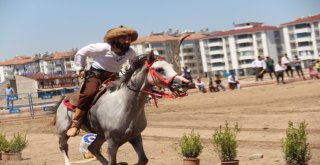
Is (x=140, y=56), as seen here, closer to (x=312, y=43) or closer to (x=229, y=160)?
(x=229, y=160)

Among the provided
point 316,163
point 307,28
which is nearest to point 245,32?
point 307,28

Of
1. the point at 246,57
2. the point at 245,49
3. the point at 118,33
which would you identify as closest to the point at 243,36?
the point at 245,49

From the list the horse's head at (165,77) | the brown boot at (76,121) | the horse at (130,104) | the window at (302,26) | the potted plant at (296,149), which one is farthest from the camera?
the window at (302,26)

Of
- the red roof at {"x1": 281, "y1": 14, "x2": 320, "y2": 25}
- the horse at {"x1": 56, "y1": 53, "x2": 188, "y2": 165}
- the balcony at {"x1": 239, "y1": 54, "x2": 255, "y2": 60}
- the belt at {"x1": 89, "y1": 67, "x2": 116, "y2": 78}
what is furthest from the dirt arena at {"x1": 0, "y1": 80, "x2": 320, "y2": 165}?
the balcony at {"x1": 239, "y1": 54, "x2": 255, "y2": 60}

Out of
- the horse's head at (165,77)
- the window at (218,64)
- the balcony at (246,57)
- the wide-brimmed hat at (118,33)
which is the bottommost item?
the window at (218,64)

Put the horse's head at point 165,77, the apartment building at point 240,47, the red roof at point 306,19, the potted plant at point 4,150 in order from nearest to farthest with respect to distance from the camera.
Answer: the horse's head at point 165,77 → the potted plant at point 4,150 → the red roof at point 306,19 → the apartment building at point 240,47

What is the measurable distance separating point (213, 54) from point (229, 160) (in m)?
181

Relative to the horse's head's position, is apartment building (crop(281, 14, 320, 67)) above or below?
below

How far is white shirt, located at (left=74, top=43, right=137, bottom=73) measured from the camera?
32.3 ft

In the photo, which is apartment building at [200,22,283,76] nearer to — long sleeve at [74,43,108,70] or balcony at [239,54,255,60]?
balcony at [239,54,255,60]

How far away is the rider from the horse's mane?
0.87 feet

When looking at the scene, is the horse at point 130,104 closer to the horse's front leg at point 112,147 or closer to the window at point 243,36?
the horse's front leg at point 112,147

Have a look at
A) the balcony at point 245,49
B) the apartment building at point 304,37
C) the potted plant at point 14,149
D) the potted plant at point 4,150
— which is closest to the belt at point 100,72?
the potted plant at point 14,149

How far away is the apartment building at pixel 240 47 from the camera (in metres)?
177
